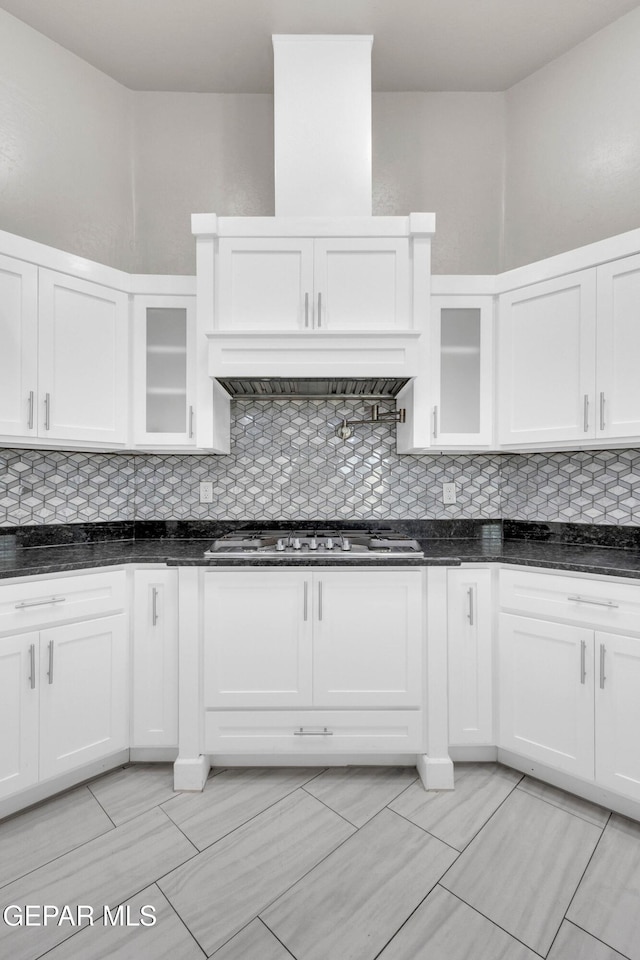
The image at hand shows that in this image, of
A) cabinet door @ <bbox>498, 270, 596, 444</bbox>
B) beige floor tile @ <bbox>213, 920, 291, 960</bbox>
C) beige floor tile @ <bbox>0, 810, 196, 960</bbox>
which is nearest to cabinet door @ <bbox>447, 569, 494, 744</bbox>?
cabinet door @ <bbox>498, 270, 596, 444</bbox>

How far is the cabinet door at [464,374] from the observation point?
2150 millimetres

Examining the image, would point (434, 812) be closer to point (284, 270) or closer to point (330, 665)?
point (330, 665)

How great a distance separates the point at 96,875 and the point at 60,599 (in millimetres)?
907

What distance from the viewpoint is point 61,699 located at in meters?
1.71

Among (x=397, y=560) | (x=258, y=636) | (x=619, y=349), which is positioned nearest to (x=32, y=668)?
(x=258, y=636)

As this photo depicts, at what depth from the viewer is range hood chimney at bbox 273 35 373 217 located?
2.10 metres

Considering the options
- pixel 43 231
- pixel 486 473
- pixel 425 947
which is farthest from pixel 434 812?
pixel 43 231

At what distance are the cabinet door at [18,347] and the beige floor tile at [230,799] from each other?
1649 millimetres

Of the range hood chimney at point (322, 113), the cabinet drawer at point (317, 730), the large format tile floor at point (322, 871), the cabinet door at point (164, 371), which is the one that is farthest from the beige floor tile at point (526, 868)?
the range hood chimney at point (322, 113)

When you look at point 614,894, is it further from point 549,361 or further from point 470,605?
point 549,361

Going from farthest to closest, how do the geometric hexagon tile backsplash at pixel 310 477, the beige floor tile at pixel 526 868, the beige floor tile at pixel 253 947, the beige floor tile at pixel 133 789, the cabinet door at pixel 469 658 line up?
the geometric hexagon tile backsplash at pixel 310 477 → the cabinet door at pixel 469 658 → the beige floor tile at pixel 133 789 → the beige floor tile at pixel 526 868 → the beige floor tile at pixel 253 947

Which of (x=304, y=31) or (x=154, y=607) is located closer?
(x=154, y=607)

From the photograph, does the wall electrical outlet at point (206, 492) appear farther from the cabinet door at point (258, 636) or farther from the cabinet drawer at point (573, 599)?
the cabinet drawer at point (573, 599)

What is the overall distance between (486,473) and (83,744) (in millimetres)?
2338
